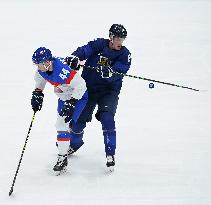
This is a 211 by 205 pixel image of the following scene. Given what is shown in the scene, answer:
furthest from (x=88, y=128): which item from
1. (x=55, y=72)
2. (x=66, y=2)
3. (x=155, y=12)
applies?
(x=66, y=2)

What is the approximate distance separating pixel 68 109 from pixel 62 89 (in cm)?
30

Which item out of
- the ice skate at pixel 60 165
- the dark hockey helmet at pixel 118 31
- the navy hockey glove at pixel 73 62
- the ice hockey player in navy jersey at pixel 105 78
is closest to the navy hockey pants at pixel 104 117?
the ice hockey player in navy jersey at pixel 105 78

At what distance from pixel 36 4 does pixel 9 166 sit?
1053cm

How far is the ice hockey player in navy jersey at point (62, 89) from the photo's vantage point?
5.42 metres

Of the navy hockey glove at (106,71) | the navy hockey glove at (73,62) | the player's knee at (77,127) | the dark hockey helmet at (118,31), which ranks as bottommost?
the player's knee at (77,127)

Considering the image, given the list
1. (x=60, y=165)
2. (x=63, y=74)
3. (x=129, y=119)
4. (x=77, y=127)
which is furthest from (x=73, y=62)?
(x=129, y=119)

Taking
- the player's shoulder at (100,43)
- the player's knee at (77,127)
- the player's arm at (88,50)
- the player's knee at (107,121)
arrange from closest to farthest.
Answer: the player's knee at (107,121) < the player's arm at (88,50) < the player's shoulder at (100,43) < the player's knee at (77,127)

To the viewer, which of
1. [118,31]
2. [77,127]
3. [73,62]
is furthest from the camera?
[77,127]

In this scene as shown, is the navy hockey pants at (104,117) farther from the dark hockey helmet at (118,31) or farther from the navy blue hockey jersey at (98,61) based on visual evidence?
the dark hockey helmet at (118,31)

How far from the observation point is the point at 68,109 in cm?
557

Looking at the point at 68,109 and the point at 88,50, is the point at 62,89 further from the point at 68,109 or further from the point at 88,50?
the point at 88,50

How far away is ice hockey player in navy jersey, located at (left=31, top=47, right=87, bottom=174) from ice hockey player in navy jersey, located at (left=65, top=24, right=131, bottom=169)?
232 mm

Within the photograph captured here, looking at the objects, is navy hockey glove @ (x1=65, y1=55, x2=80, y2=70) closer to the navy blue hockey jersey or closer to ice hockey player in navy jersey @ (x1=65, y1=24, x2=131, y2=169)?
ice hockey player in navy jersey @ (x1=65, y1=24, x2=131, y2=169)

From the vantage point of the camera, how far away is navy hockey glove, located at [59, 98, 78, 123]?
5570 mm
